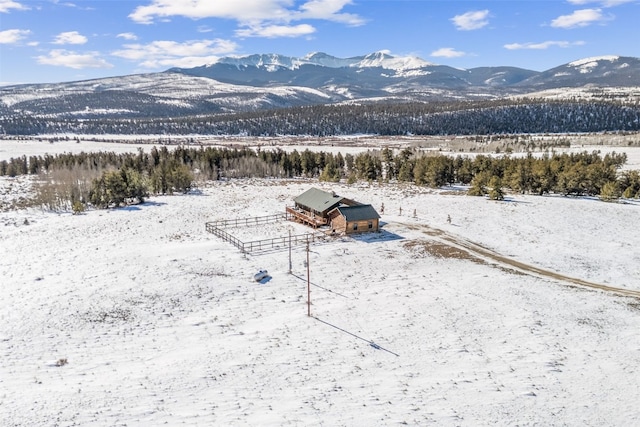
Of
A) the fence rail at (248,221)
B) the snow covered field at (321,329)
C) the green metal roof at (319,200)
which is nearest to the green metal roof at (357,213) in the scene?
the green metal roof at (319,200)

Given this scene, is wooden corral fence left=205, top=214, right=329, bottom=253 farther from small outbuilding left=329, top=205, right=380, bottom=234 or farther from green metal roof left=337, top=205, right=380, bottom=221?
green metal roof left=337, top=205, right=380, bottom=221

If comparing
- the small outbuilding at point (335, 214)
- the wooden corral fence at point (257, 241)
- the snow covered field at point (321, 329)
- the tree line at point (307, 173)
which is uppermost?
Result: the tree line at point (307, 173)

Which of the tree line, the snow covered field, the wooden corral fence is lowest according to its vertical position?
the snow covered field

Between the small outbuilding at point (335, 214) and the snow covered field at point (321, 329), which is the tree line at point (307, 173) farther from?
the small outbuilding at point (335, 214)

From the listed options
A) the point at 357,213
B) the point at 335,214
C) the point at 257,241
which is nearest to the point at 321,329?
the point at 257,241

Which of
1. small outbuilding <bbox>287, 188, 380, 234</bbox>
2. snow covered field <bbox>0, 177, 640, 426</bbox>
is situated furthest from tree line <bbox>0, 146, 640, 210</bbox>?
small outbuilding <bbox>287, 188, 380, 234</bbox>

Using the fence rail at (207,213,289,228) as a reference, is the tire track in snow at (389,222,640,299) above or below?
below

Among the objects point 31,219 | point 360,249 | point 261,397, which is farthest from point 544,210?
point 31,219
